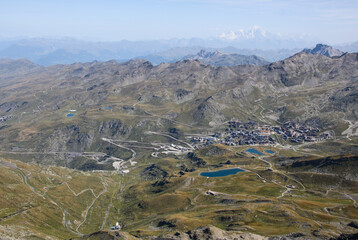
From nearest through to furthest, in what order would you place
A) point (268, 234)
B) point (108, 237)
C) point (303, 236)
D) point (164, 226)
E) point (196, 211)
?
point (303, 236) → point (268, 234) → point (108, 237) → point (164, 226) → point (196, 211)

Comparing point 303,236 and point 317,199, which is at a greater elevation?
point 303,236

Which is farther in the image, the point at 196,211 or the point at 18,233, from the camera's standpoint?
the point at 196,211

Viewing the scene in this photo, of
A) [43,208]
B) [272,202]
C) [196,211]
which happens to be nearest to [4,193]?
[43,208]

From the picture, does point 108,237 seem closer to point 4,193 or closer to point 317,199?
point 4,193

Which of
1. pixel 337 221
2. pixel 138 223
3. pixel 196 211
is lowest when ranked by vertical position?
pixel 138 223

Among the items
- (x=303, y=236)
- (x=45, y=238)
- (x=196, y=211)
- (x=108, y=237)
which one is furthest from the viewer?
(x=196, y=211)

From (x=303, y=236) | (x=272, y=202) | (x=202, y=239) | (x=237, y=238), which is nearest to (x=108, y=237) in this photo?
(x=202, y=239)

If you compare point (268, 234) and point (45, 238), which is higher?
point (268, 234)

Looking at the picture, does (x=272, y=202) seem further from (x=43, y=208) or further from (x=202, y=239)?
(x=43, y=208)

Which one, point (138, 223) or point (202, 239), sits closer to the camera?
point (202, 239)
